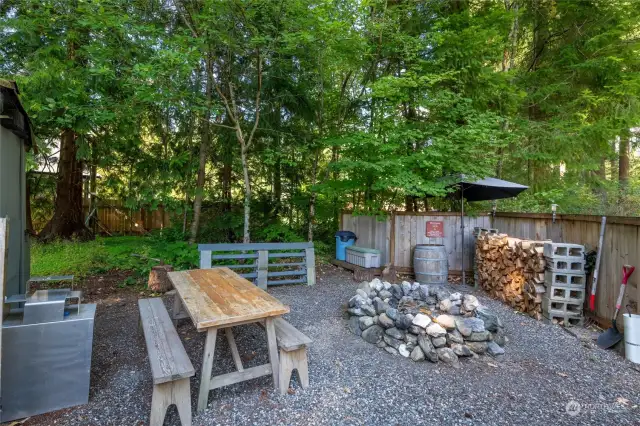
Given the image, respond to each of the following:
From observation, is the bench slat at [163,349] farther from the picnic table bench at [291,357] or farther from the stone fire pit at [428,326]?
the stone fire pit at [428,326]

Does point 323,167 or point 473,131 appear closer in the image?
point 473,131

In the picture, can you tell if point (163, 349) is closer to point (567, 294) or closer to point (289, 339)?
point (289, 339)

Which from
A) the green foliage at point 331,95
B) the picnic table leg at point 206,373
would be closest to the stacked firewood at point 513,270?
the green foliage at point 331,95

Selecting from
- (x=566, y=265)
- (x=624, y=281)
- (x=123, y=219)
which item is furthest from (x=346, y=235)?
(x=123, y=219)

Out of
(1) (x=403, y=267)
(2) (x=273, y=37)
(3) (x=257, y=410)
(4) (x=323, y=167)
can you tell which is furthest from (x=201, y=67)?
(3) (x=257, y=410)

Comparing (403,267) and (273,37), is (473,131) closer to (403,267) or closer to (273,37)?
(403,267)

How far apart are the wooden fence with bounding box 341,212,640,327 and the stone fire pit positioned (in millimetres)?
1355

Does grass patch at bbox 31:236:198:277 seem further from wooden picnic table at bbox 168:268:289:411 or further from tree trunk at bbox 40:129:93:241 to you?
wooden picnic table at bbox 168:268:289:411

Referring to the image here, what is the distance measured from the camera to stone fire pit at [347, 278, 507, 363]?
9.21 ft

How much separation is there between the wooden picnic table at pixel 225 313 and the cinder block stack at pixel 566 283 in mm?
3274

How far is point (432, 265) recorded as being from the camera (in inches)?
203

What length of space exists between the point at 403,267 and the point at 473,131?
2673mm

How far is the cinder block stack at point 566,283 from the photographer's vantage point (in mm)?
3555

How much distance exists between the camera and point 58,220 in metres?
8.66
